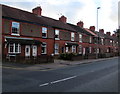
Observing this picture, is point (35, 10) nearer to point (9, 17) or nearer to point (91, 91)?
point (9, 17)

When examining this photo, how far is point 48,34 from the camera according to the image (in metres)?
26.3

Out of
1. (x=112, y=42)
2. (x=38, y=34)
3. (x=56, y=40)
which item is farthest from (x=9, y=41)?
(x=112, y=42)

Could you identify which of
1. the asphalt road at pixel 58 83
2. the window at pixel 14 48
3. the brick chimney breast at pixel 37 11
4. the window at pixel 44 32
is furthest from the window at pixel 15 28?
the asphalt road at pixel 58 83

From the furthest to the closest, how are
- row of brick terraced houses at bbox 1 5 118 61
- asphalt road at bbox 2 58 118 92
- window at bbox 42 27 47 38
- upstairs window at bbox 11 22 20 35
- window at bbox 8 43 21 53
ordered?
1. window at bbox 42 27 47 38
2. upstairs window at bbox 11 22 20 35
3. window at bbox 8 43 21 53
4. row of brick terraced houses at bbox 1 5 118 61
5. asphalt road at bbox 2 58 118 92

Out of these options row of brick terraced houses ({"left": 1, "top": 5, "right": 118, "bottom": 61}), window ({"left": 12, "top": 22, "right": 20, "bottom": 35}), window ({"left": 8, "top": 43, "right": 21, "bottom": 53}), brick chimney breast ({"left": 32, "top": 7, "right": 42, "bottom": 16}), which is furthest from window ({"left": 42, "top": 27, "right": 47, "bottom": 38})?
window ({"left": 8, "top": 43, "right": 21, "bottom": 53})

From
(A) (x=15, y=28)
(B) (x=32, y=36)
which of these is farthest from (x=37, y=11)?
(A) (x=15, y=28)

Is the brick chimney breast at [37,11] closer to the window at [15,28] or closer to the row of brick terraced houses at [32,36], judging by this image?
the row of brick terraced houses at [32,36]

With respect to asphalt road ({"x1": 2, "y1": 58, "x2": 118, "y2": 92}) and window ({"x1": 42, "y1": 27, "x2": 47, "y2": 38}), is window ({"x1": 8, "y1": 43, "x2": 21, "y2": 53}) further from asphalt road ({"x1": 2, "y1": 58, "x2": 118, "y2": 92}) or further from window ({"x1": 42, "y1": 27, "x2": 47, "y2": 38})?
asphalt road ({"x1": 2, "y1": 58, "x2": 118, "y2": 92})

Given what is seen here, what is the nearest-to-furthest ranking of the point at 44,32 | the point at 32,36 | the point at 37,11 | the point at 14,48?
the point at 14,48 < the point at 32,36 < the point at 44,32 < the point at 37,11

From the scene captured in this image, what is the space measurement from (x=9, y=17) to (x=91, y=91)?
56.1ft

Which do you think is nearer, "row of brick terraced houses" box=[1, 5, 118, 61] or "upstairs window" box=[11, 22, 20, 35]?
"row of brick terraced houses" box=[1, 5, 118, 61]

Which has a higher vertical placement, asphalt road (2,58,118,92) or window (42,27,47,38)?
window (42,27,47,38)

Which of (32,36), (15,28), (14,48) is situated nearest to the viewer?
(14,48)

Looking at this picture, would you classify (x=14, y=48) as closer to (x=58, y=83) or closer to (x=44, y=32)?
(x=44, y=32)
